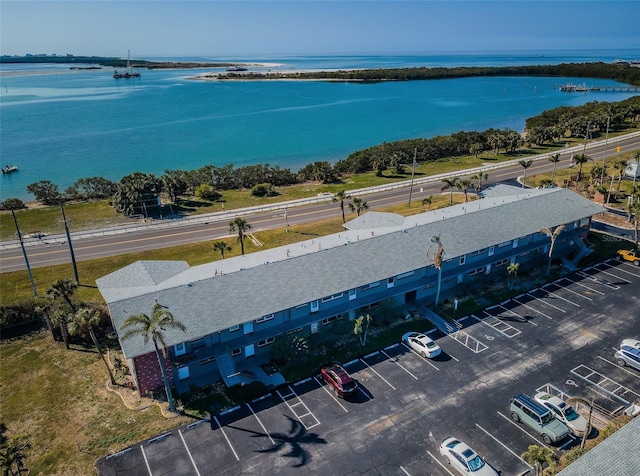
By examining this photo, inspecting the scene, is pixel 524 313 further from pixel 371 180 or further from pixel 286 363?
pixel 371 180

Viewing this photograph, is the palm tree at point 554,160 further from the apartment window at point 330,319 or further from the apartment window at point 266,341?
the apartment window at point 266,341

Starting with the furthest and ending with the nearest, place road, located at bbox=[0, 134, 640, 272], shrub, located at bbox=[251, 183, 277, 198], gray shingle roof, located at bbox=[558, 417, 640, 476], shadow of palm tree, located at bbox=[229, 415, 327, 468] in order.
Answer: shrub, located at bbox=[251, 183, 277, 198] → road, located at bbox=[0, 134, 640, 272] → shadow of palm tree, located at bbox=[229, 415, 327, 468] → gray shingle roof, located at bbox=[558, 417, 640, 476]

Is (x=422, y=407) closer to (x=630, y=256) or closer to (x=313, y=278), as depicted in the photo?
(x=313, y=278)

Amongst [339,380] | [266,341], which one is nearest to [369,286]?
[266,341]

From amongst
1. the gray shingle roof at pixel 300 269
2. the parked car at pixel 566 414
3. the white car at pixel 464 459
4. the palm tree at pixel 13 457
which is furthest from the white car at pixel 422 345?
the palm tree at pixel 13 457

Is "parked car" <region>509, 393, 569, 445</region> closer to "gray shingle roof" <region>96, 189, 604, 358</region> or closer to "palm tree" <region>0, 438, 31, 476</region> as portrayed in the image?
"gray shingle roof" <region>96, 189, 604, 358</region>

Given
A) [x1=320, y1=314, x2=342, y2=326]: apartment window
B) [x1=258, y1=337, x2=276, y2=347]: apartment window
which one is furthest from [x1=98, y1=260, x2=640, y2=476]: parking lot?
[x1=320, y1=314, x2=342, y2=326]: apartment window

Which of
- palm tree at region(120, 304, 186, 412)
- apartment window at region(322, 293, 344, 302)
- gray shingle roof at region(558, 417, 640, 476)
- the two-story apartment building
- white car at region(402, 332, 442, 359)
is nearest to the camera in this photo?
gray shingle roof at region(558, 417, 640, 476)
